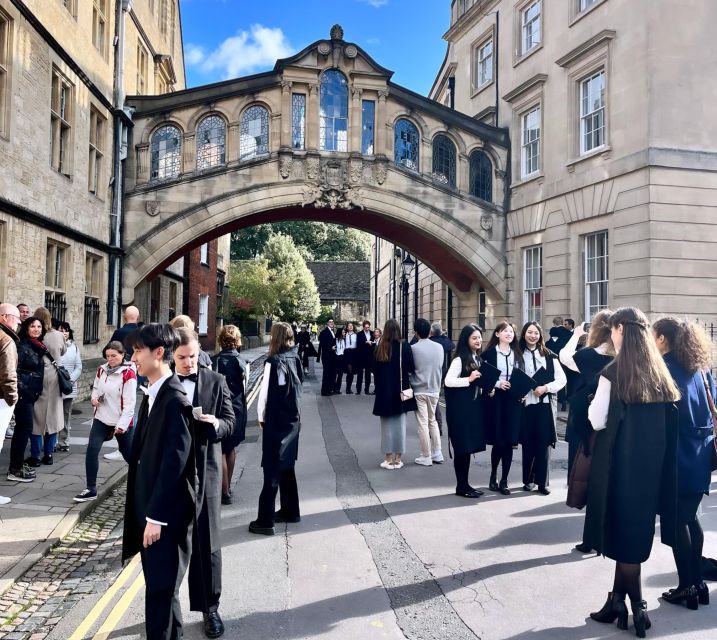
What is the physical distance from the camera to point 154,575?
10.4ft

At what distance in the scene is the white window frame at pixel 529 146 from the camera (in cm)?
1844

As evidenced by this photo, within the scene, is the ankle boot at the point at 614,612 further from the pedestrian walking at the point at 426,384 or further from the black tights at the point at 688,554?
the pedestrian walking at the point at 426,384

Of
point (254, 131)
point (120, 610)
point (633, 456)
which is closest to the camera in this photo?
point (633, 456)

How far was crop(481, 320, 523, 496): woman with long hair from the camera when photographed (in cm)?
687

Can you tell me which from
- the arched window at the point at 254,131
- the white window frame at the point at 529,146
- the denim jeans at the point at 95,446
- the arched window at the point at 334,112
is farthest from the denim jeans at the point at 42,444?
the white window frame at the point at 529,146

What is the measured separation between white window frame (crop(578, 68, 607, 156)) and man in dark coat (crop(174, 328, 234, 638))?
553 inches

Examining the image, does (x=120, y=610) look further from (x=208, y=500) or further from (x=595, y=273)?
(x=595, y=273)

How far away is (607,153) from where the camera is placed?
1509 cm

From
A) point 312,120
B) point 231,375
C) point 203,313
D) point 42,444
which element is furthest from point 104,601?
point 203,313

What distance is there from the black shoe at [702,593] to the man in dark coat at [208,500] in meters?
3.08

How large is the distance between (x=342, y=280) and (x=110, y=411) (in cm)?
5650

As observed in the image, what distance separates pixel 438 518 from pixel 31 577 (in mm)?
3467

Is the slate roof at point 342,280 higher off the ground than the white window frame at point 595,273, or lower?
higher

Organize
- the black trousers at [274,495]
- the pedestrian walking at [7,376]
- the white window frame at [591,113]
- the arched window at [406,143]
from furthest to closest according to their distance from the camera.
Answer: the arched window at [406,143] < the white window frame at [591,113] < the pedestrian walking at [7,376] < the black trousers at [274,495]
